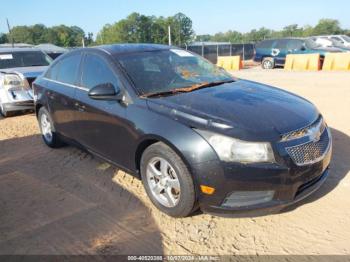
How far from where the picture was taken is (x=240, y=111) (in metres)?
3.17

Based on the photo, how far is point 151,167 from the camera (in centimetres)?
345

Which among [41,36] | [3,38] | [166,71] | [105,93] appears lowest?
[41,36]

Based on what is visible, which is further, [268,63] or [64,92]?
[268,63]

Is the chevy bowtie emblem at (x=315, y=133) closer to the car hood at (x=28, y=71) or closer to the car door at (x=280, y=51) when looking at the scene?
the car hood at (x=28, y=71)

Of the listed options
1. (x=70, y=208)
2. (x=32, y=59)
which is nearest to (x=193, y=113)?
(x=70, y=208)

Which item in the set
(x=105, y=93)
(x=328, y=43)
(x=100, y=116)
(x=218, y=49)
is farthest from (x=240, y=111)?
(x=218, y=49)

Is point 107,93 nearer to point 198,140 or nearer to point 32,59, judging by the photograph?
point 198,140

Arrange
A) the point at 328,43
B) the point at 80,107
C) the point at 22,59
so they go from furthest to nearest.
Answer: the point at 328,43 → the point at 22,59 → the point at 80,107

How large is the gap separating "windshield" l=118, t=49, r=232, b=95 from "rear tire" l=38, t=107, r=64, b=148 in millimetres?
2038

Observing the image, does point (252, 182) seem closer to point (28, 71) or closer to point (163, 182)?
point (163, 182)

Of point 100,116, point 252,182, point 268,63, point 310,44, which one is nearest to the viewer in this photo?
point 252,182

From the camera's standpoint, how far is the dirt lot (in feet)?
9.66

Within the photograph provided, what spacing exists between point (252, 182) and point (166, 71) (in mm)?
1789

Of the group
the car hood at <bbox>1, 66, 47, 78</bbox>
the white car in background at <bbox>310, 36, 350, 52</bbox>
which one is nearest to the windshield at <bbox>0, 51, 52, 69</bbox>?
the car hood at <bbox>1, 66, 47, 78</bbox>
